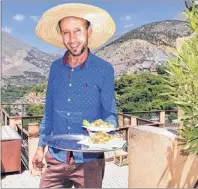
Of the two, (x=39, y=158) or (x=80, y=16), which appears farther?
(x=39, y=158)

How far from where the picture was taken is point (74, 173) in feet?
A: 7.38

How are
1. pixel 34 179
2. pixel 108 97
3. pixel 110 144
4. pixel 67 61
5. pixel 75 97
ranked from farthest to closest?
pixel 34 179, pixel 67 61, pixel 75 97, pixel 108 97, pixel 110 144

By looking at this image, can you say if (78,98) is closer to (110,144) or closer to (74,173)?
(110,144)

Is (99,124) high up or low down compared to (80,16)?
down

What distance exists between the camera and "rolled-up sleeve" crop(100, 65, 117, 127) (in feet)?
6.95

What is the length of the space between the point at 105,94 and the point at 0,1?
133 centimetres

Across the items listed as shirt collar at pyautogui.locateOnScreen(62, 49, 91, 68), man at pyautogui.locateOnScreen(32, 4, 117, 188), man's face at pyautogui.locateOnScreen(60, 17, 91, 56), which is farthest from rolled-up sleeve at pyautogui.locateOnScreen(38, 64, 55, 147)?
man's face at pyautogui.locateOnScreen(60, 17, 91, 56)

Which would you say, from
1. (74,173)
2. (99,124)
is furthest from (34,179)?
(99,124)

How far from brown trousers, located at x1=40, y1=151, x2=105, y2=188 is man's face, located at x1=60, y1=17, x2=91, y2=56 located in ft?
2.79

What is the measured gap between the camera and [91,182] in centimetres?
224

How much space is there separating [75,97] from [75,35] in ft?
1.54

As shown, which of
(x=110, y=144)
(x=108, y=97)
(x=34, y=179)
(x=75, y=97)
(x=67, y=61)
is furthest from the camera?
(x=34, y=179)

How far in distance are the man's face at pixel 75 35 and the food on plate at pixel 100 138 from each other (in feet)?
2.20

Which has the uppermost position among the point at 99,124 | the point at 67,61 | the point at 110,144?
the point at 67,61
